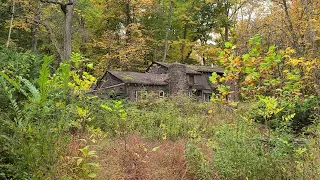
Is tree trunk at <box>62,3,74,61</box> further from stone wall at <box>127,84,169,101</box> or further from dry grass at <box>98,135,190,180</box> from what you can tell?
stone wall at <box>127,84,169,101</box>

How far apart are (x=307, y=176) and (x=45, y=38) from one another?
2585 cm

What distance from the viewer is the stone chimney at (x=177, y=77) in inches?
950

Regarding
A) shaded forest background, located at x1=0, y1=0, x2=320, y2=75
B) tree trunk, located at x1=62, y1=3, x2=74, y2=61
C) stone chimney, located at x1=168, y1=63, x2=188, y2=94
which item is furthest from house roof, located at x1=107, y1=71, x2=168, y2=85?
tree trunk, located at x1=62, y1=3, x2=74, y2=61

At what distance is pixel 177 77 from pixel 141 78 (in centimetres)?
305

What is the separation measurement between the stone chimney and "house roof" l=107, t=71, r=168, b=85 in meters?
0.80

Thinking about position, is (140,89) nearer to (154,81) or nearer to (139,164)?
(154,81)

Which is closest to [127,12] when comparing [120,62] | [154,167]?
[120,62]

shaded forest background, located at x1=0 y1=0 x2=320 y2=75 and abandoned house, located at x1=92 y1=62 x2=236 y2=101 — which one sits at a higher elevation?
shaded forest background, located at x1=0 y1=0 x2=320 y2=75

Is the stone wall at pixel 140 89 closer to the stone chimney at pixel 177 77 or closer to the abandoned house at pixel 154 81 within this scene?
the abandoned house at pixel 154 81

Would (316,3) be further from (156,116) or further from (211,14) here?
(211,14)

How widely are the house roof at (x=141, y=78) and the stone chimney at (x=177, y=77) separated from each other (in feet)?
2.63

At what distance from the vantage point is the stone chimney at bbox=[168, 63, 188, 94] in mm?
24141

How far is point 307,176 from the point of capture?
12.4 feet

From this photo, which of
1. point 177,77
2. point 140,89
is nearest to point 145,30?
point 177,77
